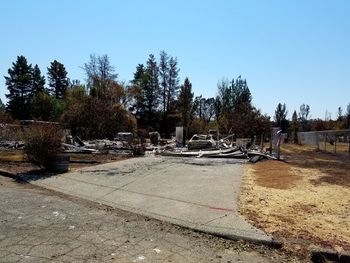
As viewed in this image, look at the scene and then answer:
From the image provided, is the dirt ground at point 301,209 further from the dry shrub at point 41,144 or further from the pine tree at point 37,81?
the pine tree at point 37,81

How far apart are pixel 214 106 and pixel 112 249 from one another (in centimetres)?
7891

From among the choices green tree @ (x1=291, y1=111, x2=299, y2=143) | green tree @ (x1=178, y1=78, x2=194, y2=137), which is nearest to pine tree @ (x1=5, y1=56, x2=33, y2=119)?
green tree @ (x1=178, y1=78, x2=194, y2=137)

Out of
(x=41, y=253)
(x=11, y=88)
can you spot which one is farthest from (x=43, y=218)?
(x=11, y=88)

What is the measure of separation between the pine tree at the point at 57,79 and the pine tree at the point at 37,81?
3559 millimetres

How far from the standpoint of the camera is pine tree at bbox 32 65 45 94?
9217 centimetres

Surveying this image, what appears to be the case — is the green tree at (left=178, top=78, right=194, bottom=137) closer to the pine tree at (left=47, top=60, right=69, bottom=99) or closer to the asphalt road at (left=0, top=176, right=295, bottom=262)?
the pine tree at (left=47, top=60, right=69, bottom=99)

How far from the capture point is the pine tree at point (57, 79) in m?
97.8

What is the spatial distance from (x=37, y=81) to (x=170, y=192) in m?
88.7

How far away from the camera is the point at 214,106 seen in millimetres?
84062

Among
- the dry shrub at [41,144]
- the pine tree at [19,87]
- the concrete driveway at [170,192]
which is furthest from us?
the pine tree at [19,87]

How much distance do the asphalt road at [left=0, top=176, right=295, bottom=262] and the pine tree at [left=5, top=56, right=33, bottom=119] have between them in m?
81.8

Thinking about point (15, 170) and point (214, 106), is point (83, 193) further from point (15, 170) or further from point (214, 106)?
point (214, 106)

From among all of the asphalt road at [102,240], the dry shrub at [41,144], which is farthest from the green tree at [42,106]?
the asphalt road at [102,240]

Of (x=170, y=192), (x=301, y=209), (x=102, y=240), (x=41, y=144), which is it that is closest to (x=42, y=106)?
(x=41, y=144)
